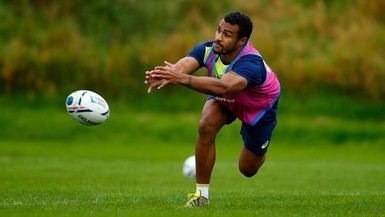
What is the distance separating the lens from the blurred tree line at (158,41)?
Result: 32.7 metres

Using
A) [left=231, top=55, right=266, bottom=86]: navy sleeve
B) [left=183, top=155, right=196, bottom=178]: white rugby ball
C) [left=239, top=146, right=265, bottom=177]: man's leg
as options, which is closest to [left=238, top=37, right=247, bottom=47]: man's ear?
[left=231, top=55, right=266, bottom=86]: navy sleeve

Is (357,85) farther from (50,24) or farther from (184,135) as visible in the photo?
(50,24)

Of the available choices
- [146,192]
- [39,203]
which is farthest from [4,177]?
[39,203]

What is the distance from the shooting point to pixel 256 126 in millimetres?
12586

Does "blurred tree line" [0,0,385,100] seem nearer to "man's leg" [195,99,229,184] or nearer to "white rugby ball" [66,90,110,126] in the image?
"white rugby ball" [66,90,110,126]

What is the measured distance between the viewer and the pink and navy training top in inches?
458

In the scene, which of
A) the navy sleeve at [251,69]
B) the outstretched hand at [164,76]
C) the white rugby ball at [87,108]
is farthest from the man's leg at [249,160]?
the outstretched hand at [164,76]

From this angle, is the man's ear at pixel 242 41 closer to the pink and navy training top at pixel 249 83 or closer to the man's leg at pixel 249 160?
the pink and navy training top at pixel 249 83

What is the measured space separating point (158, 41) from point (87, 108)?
2224cm

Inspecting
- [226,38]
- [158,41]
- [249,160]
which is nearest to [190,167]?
[249,160]

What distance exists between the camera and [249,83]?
11.6 metres

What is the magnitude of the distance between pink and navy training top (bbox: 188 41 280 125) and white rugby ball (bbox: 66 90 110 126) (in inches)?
56.0

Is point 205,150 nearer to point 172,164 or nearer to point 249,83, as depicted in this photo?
point 249,83

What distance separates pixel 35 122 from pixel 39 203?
63.1ft
